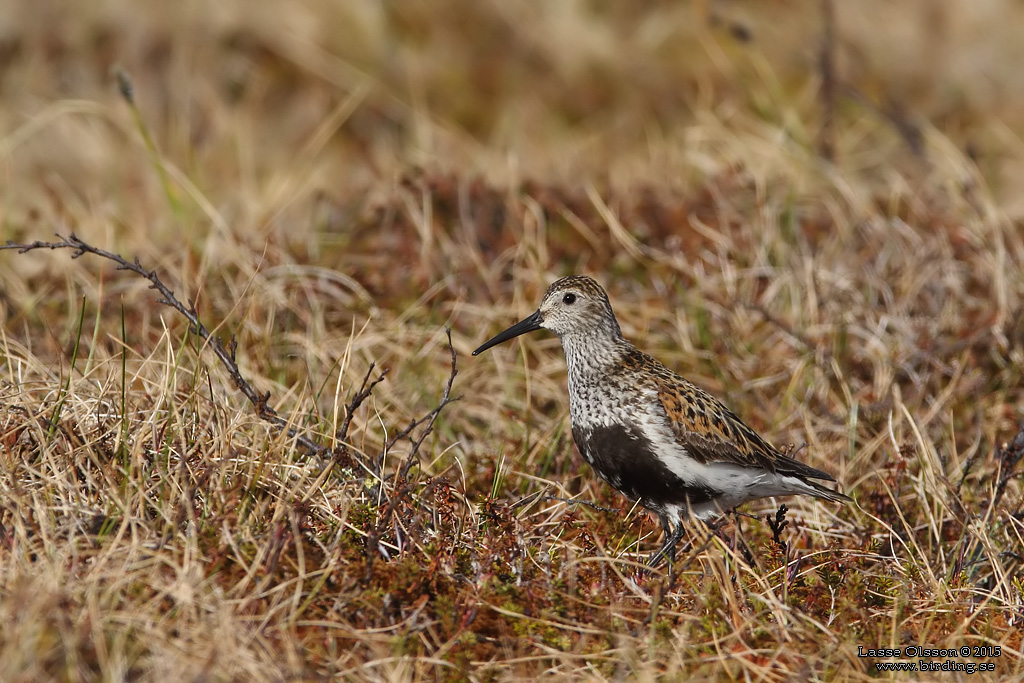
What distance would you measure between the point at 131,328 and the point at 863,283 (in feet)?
12.8

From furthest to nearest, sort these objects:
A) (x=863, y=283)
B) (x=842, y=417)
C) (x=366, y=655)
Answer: (x=863, y=283), (x=842, y=417), (x=366, y=655)

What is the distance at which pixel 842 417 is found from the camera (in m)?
5.55

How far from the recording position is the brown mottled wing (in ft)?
14.7

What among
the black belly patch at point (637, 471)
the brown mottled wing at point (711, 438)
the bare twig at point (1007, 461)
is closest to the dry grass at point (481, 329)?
the bare twig at point (1007, 461)

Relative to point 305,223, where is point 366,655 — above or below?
above

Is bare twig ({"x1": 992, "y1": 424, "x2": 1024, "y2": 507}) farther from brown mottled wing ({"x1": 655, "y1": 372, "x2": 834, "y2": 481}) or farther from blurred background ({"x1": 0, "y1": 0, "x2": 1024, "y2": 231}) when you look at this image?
blurred background ({"x1": 0, "y1": 0, "x2": 1024, "y2": 231})

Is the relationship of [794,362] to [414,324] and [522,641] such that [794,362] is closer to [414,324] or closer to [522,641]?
[414,324]

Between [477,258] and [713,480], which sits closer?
[713,480]

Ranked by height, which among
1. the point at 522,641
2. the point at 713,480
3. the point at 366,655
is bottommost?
the point at 366,655

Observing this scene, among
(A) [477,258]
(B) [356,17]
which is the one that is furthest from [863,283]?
(B) [356,17]

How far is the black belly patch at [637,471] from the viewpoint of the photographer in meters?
4.40

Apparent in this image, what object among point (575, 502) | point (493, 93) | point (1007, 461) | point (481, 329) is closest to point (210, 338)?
point (575, 502)

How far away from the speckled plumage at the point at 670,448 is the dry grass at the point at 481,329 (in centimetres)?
19

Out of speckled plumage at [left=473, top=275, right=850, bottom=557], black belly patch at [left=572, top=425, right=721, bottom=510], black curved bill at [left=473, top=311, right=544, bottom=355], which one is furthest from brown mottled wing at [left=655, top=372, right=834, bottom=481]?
black curved bill at [left=473, top=311, right=544, bottom=355]
